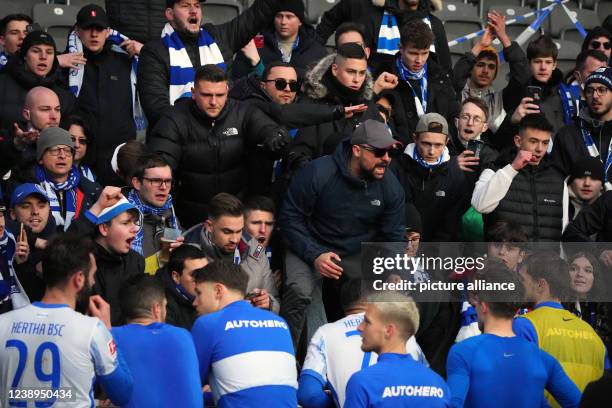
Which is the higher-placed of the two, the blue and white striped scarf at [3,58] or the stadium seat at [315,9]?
the stadium seat at [315,9]

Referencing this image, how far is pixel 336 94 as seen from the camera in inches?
402

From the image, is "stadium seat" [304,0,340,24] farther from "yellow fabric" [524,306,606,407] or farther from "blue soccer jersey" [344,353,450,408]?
"blue soccer jersey" [344,353,450,408]

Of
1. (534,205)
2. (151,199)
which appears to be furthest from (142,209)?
(534,205)

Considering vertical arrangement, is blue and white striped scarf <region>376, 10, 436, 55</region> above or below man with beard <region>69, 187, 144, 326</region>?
above

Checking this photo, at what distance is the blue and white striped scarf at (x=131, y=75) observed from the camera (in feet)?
36.4

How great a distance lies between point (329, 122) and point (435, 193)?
3.35 ft

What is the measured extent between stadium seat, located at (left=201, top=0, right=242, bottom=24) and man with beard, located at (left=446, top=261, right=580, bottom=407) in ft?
22.2

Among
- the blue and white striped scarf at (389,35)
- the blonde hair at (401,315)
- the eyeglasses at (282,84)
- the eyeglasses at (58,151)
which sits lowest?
the blonde hair at (401,315)

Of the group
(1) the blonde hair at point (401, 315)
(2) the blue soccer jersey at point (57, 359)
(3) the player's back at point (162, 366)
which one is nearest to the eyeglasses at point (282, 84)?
(3) the player's back at point (162, 366)

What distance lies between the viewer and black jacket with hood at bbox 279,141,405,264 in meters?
9.35

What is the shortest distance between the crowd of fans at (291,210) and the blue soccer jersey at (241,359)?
12mm

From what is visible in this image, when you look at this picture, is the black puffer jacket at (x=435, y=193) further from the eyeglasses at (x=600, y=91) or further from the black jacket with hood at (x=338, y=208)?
the eyeglasses at (x=600, y=91)

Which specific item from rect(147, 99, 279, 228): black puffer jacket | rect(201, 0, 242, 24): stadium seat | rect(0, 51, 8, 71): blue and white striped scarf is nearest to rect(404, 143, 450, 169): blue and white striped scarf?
rect(147, 99, 279, 228): black puffer jacket

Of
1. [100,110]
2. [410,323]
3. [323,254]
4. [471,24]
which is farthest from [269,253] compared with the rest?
[471,24]
